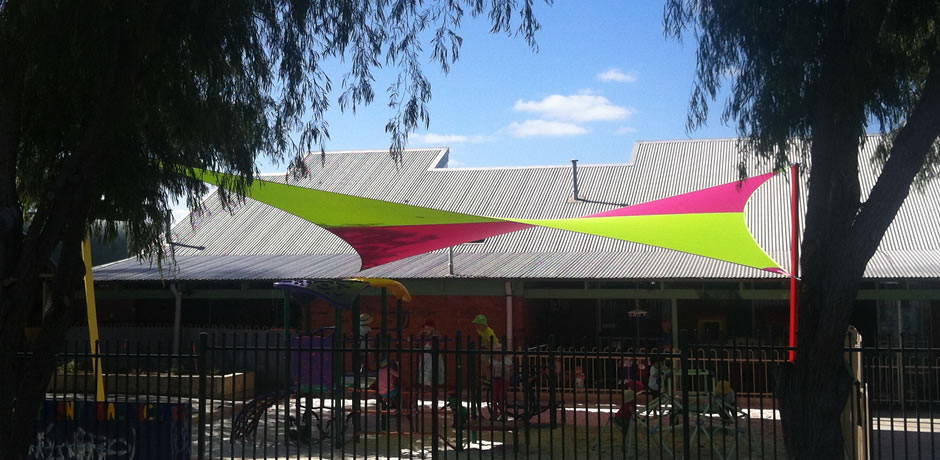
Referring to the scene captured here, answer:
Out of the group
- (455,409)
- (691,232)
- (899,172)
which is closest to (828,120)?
(899,172)

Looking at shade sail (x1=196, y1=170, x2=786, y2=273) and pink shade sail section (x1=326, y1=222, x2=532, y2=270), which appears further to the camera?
pink shade sail section (x1=326, y1=222, x2=532, y2=270)

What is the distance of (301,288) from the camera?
1321 centimetres

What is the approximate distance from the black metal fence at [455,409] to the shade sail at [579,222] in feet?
4.47

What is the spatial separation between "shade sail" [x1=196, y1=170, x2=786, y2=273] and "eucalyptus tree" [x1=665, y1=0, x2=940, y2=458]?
12.0 feet

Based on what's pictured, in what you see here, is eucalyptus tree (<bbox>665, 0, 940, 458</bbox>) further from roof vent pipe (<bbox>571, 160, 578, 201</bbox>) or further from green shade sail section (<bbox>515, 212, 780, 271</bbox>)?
roof vent pipe (<bbox>571, 160, 578, 201</bbox>)

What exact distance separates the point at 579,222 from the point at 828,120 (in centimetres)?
550

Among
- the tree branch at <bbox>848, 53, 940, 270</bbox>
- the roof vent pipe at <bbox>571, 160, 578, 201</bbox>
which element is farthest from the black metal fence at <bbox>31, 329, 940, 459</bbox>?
the roof vent pipe at <bbox>571, 160, 578, 201</bbox>

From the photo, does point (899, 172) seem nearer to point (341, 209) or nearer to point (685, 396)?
point (685, 396)

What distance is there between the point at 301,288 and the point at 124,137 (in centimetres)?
527

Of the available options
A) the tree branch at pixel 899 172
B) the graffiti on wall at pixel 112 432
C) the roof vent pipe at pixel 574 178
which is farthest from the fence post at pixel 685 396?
the roof vent pipe at pixel 574 178

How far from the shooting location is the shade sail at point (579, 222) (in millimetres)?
11539

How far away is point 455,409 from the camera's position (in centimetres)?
1148

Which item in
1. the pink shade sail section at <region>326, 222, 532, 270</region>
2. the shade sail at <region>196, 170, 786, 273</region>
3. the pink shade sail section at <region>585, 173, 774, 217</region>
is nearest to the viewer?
the shade sail at <region>196, 170, 786, 273</region>

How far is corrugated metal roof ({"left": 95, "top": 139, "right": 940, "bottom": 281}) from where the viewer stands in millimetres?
17016
